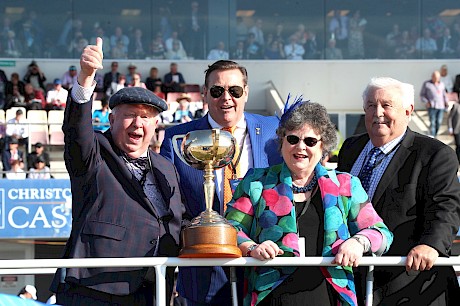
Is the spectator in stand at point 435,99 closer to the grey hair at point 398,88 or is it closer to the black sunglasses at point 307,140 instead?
the grey hair at point 398,88

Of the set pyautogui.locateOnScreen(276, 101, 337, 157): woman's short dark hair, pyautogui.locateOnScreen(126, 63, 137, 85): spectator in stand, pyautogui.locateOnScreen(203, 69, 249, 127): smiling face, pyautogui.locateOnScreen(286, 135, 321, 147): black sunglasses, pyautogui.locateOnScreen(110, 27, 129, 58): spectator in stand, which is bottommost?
pyautogui.locateOnScreen(286, 135, 321, 147): black sunglasses

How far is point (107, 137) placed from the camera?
5.00 m

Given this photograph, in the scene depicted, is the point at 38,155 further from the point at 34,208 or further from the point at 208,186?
the point at 208,186

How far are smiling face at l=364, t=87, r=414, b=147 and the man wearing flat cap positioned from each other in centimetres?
96

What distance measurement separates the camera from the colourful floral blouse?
456 centimetres

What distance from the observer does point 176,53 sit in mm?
24078

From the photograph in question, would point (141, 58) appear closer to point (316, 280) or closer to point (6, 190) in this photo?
point (6, 190)

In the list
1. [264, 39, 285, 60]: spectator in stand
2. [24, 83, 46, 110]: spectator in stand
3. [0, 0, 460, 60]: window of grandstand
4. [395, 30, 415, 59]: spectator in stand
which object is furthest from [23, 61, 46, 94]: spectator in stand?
[395, 30, 415, 59]: spectator in stand

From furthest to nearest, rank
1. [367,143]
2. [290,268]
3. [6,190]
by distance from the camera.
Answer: [6,190] → [367,143] → [290,268]

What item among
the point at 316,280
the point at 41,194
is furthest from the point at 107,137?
the point at 41,194

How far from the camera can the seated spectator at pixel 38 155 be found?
18.3 metres

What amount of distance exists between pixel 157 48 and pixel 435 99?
6084mm

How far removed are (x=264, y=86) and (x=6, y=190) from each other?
28.8ft

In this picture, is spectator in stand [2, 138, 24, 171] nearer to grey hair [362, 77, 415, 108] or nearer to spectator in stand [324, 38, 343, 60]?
spectator in stand [324, 38, 343, 60]
